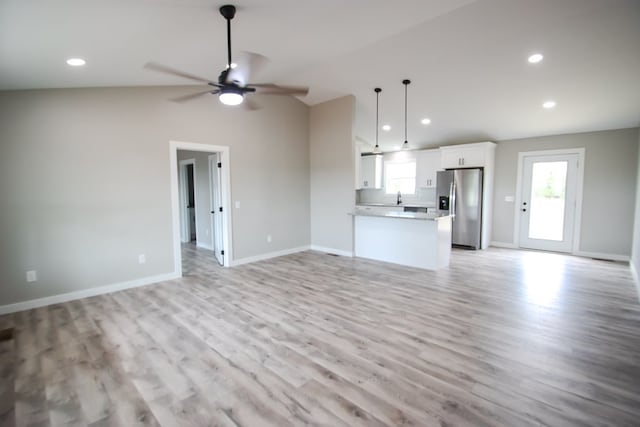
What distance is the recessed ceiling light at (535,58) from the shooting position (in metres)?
3.71

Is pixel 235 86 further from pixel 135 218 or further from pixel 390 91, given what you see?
pixel 390 91

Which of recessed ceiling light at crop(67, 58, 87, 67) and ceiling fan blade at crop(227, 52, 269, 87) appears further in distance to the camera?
recessed ceiling light at crop(67, 58, 87, 67)

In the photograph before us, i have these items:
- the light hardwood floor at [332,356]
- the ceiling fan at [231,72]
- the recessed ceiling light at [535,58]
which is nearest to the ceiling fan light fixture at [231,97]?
the ceiling fan at [231,72]

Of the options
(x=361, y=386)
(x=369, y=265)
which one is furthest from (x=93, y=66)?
(x=369, y=265)

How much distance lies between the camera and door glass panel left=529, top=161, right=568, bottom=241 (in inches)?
238

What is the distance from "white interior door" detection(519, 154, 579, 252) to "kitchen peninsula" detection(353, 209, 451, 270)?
98.9 inches

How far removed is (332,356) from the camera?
244 centimetres

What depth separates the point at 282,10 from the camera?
2637mm

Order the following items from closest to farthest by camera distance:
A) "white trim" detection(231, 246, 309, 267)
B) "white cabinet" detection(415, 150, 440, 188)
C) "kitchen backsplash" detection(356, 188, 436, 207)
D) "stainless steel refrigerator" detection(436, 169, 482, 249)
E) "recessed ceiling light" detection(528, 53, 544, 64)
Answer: "recessed ceiling light" detection(528, 53, 544, 64) → "white trim" detection(231, 246, 309, 267) → "stainless steel refrigerator" detection(436, 169, 482, 249) → "white cabinet" detection(415, 150, 440, 188) → "kitchen backsplash" detection(356, 188, 436, 207)

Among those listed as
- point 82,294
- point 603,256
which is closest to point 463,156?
point 603,256

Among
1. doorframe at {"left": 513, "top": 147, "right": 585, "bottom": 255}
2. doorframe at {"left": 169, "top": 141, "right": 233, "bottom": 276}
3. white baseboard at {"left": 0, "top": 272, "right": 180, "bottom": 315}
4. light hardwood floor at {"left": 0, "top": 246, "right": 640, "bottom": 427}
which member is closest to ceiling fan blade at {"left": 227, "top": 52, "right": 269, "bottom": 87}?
light hardwood floor at {"left": 0, "top": 246, "right": 640, "bottom": 427}

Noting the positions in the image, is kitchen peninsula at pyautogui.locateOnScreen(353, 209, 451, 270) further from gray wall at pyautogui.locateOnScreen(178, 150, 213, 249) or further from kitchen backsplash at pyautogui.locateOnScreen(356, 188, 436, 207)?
gray wall at pyautogui.locateOnScreen(178, 150, 213, 249)

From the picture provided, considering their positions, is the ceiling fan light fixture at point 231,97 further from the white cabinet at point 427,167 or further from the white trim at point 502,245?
the white trim at point 502,245

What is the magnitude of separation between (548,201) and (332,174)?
14.5 feet
